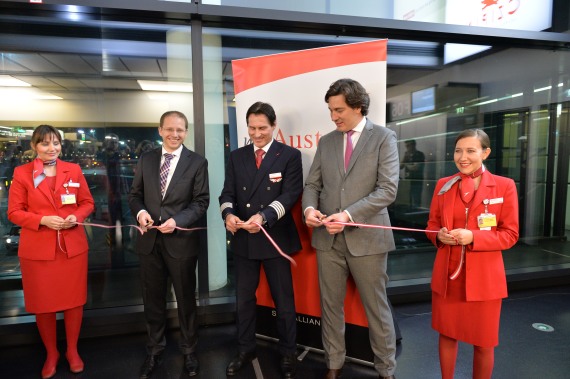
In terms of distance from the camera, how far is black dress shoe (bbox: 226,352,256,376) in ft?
7.93

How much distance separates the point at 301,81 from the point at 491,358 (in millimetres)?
2188

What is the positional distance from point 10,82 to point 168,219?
98.2 inches

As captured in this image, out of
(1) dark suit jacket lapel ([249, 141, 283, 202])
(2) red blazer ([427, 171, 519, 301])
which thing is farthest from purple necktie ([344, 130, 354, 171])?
(2) red blazer ([427, 171, 519, 301])

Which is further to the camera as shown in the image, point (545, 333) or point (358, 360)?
point (545, 333)

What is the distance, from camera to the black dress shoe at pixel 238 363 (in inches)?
95.1

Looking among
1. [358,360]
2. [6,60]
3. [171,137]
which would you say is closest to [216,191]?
[171,137]

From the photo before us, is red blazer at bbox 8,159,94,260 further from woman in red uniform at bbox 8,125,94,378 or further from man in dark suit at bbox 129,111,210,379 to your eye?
man in dark suit at bbox 129,111,210,379

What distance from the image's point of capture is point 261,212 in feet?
7.12

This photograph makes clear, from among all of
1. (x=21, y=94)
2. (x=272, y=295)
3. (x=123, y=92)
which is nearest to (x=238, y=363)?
(x=272, y=295)

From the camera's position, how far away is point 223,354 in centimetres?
271

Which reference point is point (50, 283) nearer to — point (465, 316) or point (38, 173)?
point (38, 173)

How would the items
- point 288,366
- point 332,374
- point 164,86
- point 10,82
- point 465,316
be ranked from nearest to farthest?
1. point 465,316
2. point 332,374
3. point 288,366
4. point 10,82
5. point 164,86

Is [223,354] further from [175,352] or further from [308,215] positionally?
[308,215]

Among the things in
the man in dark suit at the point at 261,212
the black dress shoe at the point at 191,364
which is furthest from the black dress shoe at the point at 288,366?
the black dress shoe at the point at 191,364
